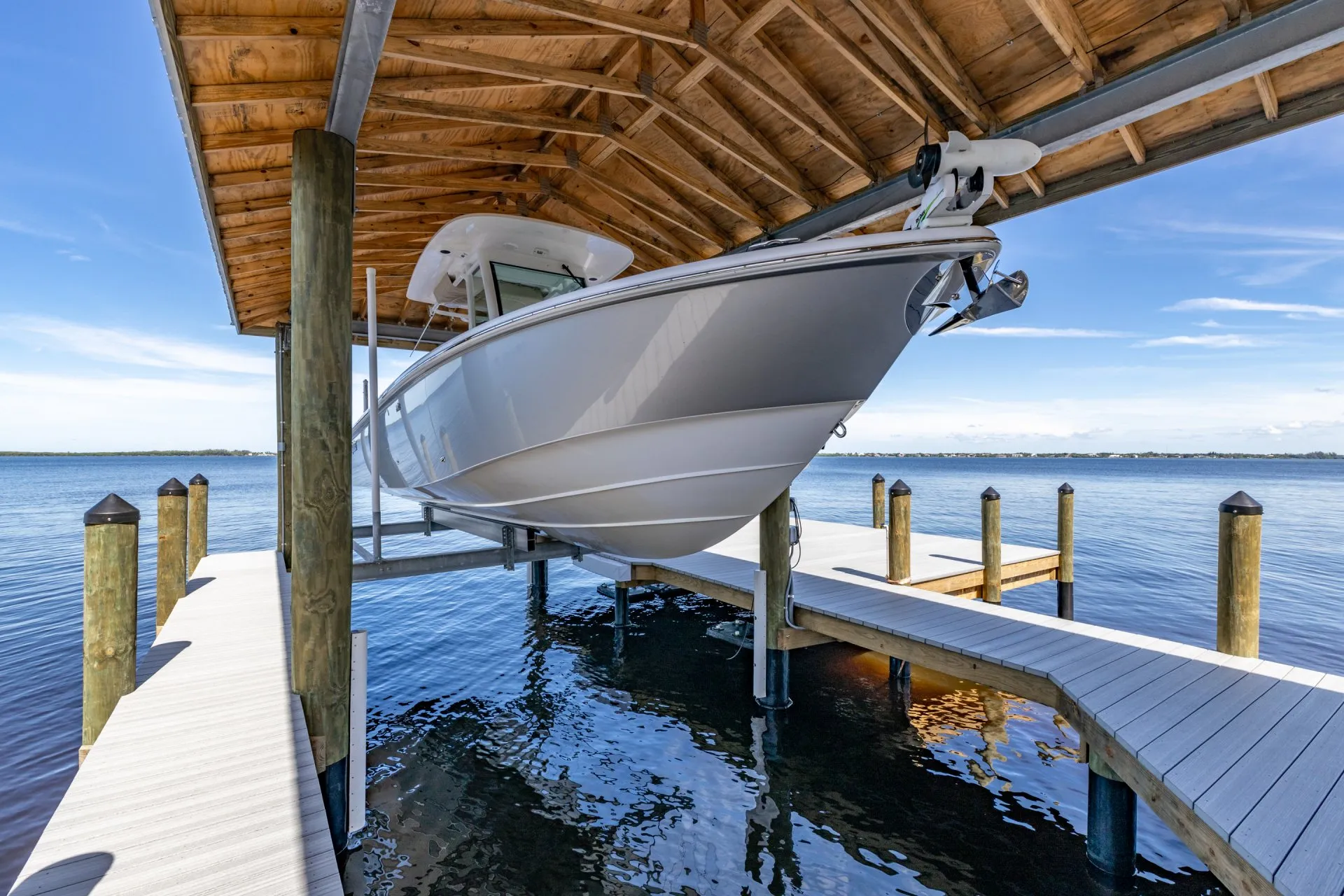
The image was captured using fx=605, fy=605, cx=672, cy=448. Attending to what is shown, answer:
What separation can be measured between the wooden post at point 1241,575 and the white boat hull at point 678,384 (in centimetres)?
289

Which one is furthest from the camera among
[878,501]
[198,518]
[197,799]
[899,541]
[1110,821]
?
[878,501]

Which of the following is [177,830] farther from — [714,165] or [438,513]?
[714,165]

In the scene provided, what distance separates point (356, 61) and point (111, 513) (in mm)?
2733

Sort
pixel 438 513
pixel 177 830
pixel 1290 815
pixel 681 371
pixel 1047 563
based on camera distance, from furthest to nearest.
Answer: pixel 1047 563 → pixel 438 513 → pixel 681 371 → pixel 1290 815 → pixel 177 830

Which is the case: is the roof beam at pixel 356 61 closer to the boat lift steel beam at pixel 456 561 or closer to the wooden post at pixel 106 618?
the wooden post at pixel 106 618

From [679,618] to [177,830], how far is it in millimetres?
6828

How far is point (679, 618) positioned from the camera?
8.56 meters

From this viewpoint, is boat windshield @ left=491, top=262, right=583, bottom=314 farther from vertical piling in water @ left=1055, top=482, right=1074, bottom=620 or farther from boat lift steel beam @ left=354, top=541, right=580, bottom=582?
vertical piling in water @ left=1055, top=482, right=1074, bottom=620

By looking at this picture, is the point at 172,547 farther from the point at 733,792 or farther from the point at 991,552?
the point at 991,552

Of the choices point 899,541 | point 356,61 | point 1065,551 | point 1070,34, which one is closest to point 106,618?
point 356,61

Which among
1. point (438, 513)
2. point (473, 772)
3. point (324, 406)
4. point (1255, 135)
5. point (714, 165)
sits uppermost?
point (714, 165)

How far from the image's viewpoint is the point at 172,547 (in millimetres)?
5406

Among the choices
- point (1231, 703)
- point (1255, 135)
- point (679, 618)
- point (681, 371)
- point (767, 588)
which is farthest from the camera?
→ point (679, 618)

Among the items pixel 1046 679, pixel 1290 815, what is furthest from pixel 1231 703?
pixel 1290 815
